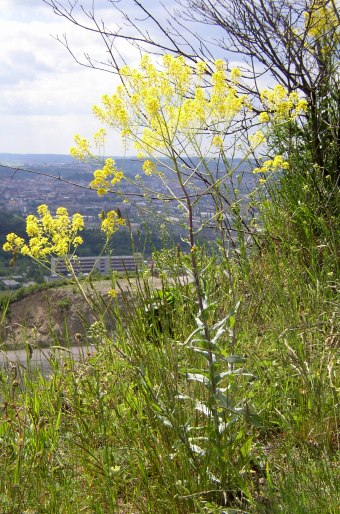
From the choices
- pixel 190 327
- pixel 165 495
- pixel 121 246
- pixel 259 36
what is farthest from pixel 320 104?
pixel 165 495

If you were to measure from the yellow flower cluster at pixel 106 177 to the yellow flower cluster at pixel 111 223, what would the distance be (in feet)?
0.37

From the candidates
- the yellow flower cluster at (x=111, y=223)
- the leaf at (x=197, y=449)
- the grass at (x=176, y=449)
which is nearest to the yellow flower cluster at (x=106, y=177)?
the yellow flower cluster at (x=111, y=223)

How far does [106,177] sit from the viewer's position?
259cm

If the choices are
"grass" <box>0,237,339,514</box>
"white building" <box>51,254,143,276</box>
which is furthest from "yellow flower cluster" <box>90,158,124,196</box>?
"grass" <box>0,237,339,514</box>

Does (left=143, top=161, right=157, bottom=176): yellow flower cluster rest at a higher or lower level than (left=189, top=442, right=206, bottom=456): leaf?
higher

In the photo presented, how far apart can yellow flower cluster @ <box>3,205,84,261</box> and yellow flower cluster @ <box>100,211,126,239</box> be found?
0.11 m

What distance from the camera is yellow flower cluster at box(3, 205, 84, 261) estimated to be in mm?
2616

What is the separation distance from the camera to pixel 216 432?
228 cm

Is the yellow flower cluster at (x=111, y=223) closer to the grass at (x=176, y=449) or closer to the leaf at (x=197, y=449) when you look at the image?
the grass at (x=176, y=449)

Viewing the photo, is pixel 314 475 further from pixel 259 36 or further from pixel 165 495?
pixel 259 36

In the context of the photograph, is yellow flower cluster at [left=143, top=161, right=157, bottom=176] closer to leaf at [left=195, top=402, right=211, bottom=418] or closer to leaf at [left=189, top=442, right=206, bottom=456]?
leaf at [left=195, top=402, right=211, bottom=418]

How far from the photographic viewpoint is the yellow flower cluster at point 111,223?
2.64 meters

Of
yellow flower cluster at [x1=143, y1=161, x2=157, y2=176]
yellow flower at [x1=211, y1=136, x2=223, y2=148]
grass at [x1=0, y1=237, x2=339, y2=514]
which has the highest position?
yellow flower at [x1=211, y1=136, x2=223, y2=148]

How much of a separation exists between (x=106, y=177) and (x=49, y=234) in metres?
0.35
